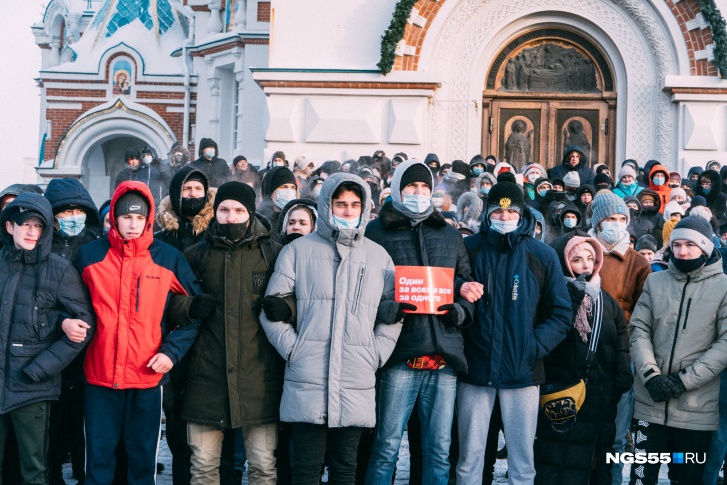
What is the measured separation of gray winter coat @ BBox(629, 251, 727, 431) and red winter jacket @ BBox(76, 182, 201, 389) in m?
2.76

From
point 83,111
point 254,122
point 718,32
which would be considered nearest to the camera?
point 718,32

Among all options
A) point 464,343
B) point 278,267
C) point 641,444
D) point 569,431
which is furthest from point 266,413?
point 641,444

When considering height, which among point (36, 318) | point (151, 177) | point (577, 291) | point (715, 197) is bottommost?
point (36, 318)

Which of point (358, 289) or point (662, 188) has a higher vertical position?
point (662, 188)

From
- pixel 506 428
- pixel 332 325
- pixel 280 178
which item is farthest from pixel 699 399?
pixel 280 178

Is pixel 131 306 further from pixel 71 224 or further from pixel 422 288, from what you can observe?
pixel 422 288

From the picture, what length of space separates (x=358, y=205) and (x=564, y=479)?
208 cm

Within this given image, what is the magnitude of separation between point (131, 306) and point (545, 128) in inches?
466

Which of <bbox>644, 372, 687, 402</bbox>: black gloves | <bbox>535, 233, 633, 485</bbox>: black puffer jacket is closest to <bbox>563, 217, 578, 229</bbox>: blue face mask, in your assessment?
<bbox>535, 233, 633, 485</bbox>: black puffer jacket

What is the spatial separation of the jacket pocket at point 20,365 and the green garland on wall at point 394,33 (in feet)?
34.4

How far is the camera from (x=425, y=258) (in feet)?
17.1

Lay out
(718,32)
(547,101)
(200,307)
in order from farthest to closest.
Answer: (547,101)
(718,32)
(200,307)

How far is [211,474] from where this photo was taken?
16.8 ft

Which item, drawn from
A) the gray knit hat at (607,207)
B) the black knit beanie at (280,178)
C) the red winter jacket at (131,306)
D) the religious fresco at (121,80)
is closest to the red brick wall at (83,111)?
the religious fresco at (121,80)
